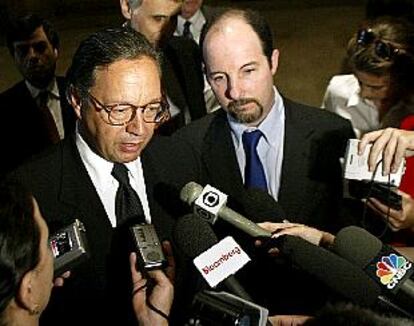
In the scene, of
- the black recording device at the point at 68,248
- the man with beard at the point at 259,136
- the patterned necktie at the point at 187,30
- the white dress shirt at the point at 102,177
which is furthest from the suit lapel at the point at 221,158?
the patterned necktie at the point at 187,30

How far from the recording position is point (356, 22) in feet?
18.0

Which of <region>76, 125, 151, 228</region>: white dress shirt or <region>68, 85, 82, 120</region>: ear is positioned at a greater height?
<region>68, 85, 82, 120</region>: ear

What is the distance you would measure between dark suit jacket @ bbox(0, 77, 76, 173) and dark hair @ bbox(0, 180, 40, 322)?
1417 millimetres

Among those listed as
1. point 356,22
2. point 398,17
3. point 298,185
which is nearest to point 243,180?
point 298,185

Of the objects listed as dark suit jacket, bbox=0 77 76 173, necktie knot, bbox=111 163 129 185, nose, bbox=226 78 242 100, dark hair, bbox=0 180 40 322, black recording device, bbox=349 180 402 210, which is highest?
dark hair, bbox=0 180 40 322

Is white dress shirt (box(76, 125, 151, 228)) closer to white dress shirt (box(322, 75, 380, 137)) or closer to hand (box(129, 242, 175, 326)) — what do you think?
Result: hand (box(129, 242, 175, 326))

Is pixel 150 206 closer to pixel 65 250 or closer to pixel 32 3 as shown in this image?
pixel 65 250

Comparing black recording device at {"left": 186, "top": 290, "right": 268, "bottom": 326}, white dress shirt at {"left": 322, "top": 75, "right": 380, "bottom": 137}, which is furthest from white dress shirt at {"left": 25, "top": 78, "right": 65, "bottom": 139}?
black recording device at {"left": 186, "top": 290, "right": 268, "bottom": 326}

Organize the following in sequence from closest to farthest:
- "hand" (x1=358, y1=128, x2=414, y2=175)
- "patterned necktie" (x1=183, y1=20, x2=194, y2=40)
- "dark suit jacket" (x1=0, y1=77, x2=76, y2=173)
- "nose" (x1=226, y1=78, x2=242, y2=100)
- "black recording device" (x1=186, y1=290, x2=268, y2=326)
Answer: "black recording device" (x1=186, y1=290, x2=268, y2=326), "hand" (x1=358, y1=128, x2=414, y2=175), "nose" (x1=226, y1=78, x2=242, y2=100), "dark suit jacket" (x1=0, y1=77, x2=76, y2=173), "patterned necktie" (x1=183, y1=20, x2=194, y2=40)

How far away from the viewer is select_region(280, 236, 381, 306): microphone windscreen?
1.13m

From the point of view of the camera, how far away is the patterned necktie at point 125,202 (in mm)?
1559

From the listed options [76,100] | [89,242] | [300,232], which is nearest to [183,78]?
[76,100]

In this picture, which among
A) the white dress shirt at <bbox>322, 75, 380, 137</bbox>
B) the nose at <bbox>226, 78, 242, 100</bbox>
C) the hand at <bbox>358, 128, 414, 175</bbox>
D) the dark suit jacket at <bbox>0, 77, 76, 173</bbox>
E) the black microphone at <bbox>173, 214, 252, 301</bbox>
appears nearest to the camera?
the black microphone at <bbox>173, 214, 252, 301</bbox>

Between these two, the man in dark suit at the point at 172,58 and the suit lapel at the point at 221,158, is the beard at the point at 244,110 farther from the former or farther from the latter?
the man in dark suit at the point at 172,58
